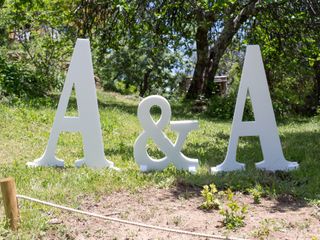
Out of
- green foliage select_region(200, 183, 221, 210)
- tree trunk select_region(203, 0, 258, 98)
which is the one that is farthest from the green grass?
tree trunk select_region(203, 0, 258, 98)

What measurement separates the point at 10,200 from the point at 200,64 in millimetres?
12177

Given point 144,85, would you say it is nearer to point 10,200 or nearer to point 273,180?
point 273,180

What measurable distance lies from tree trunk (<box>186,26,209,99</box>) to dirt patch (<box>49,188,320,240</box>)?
1005 centimetres

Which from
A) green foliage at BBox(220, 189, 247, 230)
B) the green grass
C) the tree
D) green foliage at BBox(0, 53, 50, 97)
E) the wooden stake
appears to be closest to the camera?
the wooden stake

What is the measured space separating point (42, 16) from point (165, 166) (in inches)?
358

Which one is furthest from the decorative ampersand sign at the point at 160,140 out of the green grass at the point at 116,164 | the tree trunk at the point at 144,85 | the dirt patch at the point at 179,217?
the tree trunk at the point at 144,85

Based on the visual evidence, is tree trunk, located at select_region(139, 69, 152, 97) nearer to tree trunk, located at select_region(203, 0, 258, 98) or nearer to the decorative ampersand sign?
tree trunk, located at select_region(203, 0, 258, 98)

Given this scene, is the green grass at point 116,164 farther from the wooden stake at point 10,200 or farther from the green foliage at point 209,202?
the green foliage at point 209,202

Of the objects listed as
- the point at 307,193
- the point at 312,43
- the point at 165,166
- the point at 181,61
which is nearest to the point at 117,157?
the point at 165,166

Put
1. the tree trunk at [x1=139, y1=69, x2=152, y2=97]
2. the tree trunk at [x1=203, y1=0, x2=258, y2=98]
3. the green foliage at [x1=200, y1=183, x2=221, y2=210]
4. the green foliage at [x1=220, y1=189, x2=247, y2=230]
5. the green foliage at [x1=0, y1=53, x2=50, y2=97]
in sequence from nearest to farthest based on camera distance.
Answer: the green foliage at [x1=220, y1=189, x2=247, y2=230]
the green foliage at [x1=200, y1=183, x2=221, y2=210]
the green foliage at [x1=0, y1=53, x2=50, y2=97]
the tree trunk at [x1=203, y1=0, x2=258, y2=98]
the tree trunk at [x1=139, y1=69, x2=152, y2=97]

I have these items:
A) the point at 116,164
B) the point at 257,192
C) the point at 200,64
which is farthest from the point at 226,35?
the point at 257,192

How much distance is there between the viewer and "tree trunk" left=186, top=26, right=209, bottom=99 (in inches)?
575

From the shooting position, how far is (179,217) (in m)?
4.24

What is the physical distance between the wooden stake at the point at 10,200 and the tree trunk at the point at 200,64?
36.7ft
